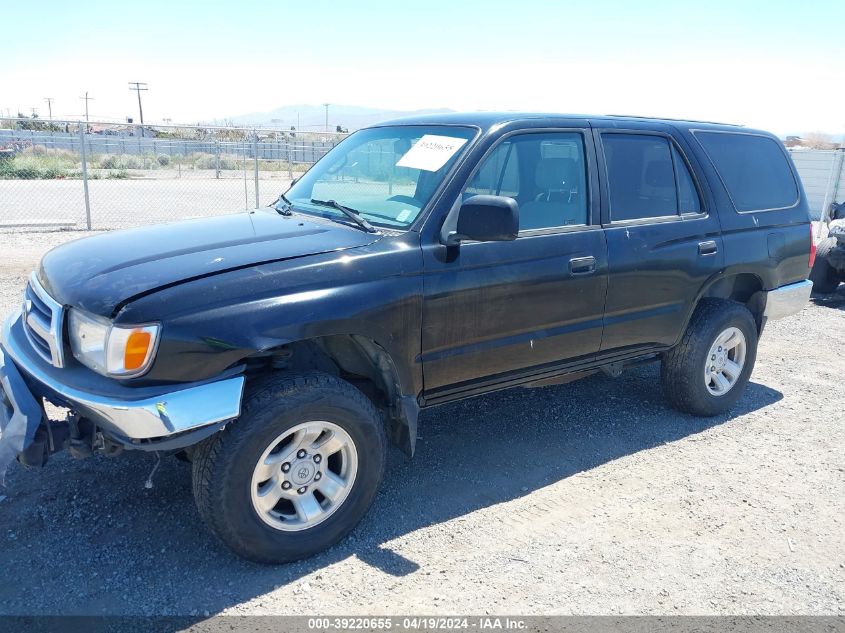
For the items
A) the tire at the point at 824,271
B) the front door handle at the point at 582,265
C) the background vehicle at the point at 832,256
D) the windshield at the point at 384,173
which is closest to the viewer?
the windshield at the point at 384,173

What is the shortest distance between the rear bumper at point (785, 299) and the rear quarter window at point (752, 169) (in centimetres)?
63

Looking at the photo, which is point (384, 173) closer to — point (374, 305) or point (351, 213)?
point (351, 213)

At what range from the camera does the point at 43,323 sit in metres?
3.25

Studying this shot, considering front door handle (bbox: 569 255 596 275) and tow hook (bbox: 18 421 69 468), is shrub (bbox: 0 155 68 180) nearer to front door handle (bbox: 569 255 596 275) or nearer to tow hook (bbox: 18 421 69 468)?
tow hook (bbox: 18 421 69 468)

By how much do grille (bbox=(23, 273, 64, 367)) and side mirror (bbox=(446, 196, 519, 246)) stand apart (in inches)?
73.5

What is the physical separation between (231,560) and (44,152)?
1463 inches

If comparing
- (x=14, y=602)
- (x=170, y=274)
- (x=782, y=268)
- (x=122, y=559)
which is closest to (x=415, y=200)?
(x=170, y=274)

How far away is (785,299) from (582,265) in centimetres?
228

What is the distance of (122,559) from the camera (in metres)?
3.24

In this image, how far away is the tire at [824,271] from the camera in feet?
29.4

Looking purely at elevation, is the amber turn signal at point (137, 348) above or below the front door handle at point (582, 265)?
below

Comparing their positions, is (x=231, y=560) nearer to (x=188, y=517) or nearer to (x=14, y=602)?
(x=188, y=517)

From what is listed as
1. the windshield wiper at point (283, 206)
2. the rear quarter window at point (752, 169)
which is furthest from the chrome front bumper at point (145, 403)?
the rear quarter window at point (752, 169)

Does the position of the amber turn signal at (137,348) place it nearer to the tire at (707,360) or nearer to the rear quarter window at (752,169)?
the tire at (707,360)
